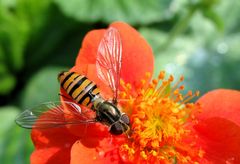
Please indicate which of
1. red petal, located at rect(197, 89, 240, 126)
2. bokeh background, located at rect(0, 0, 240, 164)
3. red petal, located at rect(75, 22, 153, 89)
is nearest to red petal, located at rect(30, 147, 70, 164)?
red petal, located at rect(75, 22, 153, 89)

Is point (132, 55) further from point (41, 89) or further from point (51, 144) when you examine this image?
point (41, 89)

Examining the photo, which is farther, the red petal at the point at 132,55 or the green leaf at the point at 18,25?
the green leaf at the point at 18,25

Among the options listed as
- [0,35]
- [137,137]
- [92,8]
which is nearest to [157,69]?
[92,8]

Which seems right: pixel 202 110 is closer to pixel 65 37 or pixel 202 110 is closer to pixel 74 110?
pixel 74 110

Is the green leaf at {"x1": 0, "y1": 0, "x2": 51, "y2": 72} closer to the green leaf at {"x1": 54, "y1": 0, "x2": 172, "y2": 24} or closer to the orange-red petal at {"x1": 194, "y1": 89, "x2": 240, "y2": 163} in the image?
the green leaf at {"x1": 54, "y1": 0, "x2": 172, "y2": 24}

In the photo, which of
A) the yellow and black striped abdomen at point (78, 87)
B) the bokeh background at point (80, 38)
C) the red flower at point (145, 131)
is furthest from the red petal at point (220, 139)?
the bokeh background at point (80, 38)

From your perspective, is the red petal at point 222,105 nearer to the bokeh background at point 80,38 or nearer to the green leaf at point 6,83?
→ the bokeh background at point 80,38

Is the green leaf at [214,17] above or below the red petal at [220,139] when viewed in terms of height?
above

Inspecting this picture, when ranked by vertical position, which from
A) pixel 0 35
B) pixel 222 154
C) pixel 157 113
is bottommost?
pixel 222 154
